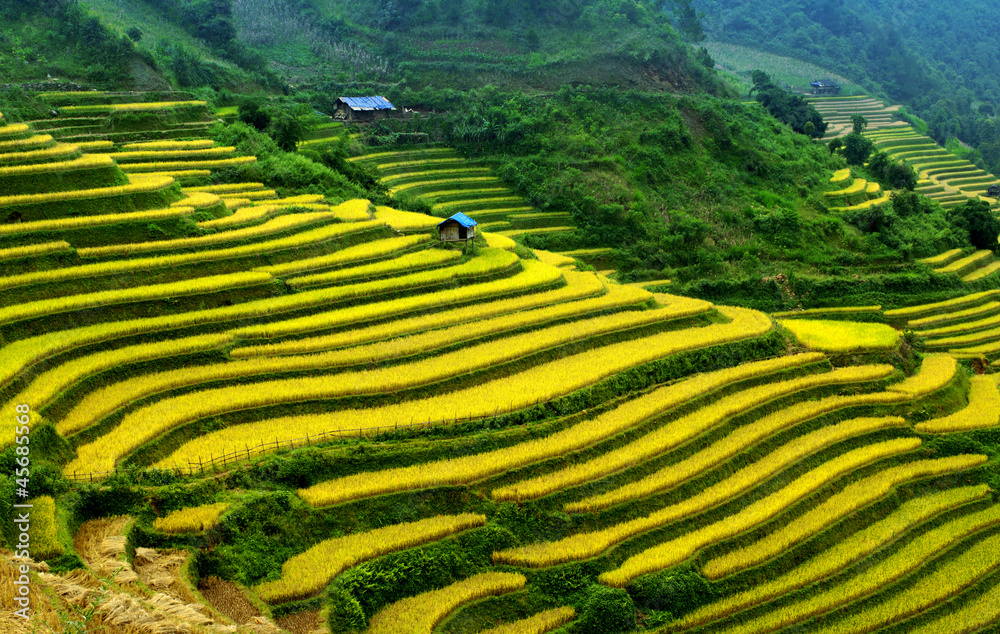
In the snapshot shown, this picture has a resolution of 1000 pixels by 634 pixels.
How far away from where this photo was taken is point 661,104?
134 ft

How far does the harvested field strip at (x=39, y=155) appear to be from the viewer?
61.6ft

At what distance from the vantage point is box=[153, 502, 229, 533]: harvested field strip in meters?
11.3

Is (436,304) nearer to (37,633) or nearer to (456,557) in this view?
(456,557)

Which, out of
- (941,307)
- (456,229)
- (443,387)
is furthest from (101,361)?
(941,307)

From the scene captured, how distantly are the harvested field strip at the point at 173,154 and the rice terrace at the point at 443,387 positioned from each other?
13 cm

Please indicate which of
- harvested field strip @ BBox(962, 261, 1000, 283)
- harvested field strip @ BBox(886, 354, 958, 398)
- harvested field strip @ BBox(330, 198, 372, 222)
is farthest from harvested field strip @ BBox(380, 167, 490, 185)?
harvested field strip @ BBox(962, 261, 1000, 283)

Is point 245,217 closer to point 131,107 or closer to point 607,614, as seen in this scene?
point 131,107

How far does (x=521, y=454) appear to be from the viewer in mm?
14336

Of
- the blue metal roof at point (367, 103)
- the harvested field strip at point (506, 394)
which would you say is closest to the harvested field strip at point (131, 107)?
the blue metal roof at point (367, 103)

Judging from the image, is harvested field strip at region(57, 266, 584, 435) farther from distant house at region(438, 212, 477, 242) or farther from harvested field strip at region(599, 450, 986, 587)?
harvested field strip at region(599, 450, 986, 587)

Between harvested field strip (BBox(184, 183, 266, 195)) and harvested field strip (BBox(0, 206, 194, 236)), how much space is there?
4.30 m

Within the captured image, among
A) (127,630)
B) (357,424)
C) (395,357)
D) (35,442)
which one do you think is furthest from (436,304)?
(127,630)

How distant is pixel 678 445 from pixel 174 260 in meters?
12.6

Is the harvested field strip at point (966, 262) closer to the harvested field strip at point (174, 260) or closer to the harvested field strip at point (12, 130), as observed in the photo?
the harvested field strip at point (174, 260)
